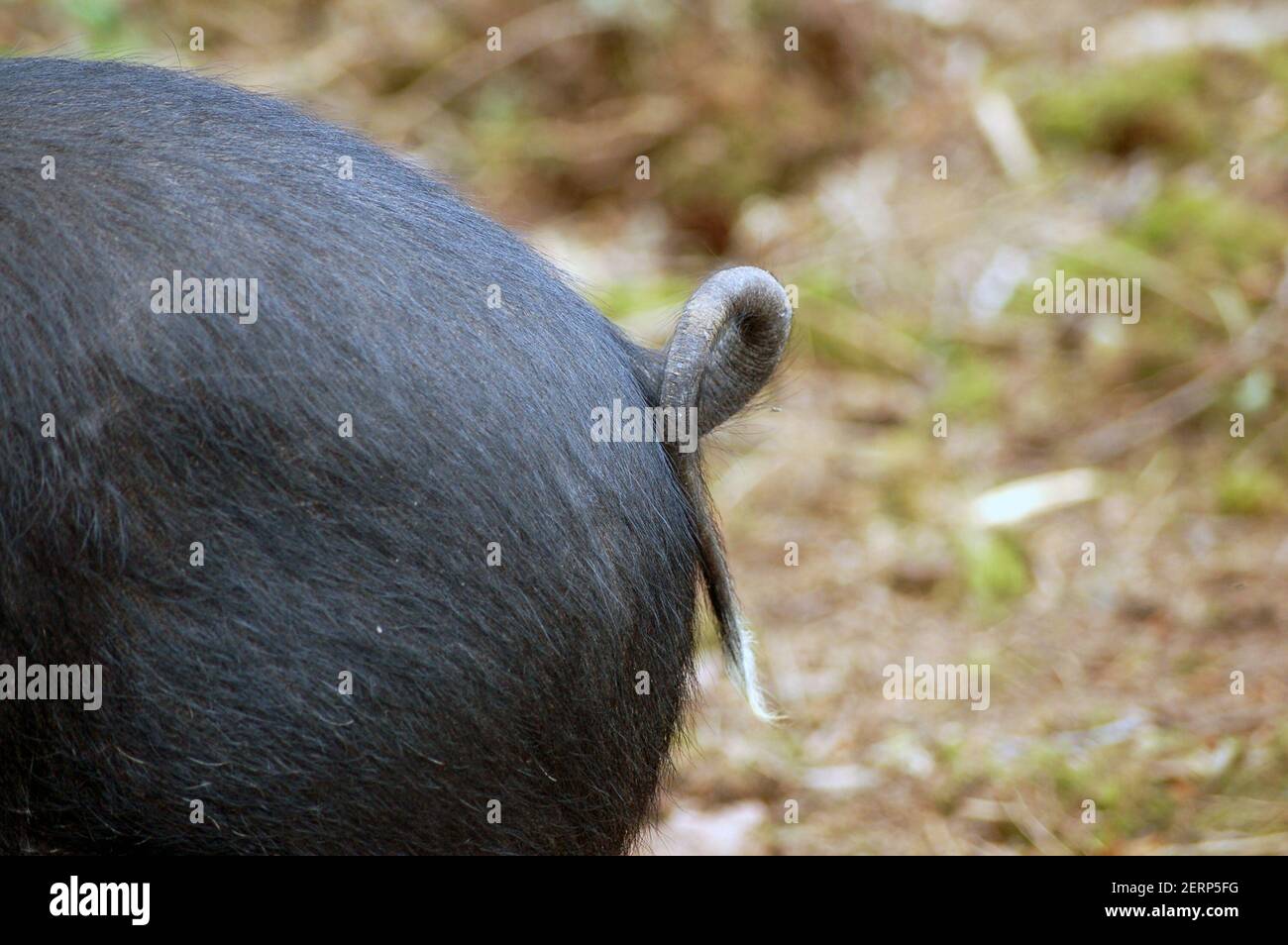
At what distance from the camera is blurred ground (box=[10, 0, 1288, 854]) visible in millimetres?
3471

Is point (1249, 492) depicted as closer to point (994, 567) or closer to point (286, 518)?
point (994, 567)

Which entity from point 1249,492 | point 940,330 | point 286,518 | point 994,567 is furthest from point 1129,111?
point 286,518

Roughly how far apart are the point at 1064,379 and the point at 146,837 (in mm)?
3888

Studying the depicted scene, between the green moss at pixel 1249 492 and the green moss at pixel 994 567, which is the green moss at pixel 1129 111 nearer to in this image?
the green moss at pixel 1249 492

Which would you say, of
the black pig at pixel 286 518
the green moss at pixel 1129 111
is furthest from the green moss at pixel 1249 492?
the black pig at pixel 286 518

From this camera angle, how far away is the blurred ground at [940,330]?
3.47 metres

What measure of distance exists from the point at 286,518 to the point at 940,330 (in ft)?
12.6

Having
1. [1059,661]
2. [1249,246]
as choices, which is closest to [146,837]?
[1059,661]

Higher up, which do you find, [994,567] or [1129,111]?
[1129,111]

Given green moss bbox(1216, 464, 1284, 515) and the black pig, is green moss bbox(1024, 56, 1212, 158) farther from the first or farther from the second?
the black pig

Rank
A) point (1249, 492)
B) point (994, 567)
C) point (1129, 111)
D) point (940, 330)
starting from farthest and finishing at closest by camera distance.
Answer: point (1129, 111) < point (940, 330) < point (1249, 492) < point (994, 567)

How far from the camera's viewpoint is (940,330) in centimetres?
531

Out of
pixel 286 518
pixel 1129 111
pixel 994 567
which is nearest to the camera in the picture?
pixel 286 518

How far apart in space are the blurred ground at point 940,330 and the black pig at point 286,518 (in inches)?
21.4
